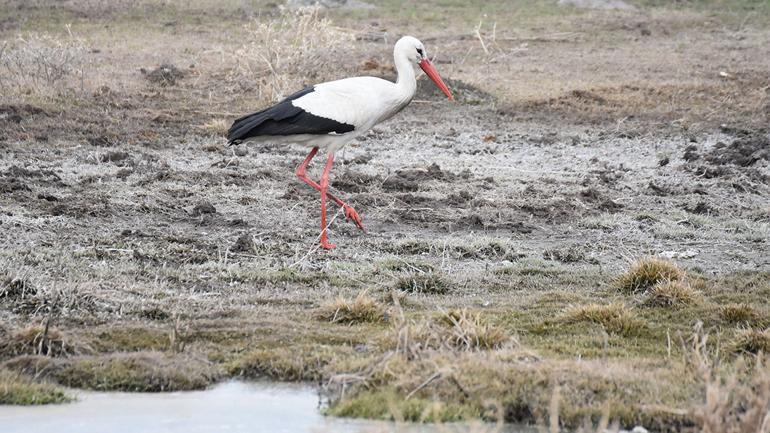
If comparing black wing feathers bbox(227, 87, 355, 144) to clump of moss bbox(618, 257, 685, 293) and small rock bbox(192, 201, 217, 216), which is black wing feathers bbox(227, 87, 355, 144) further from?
clump of moss bbox(618, 257, 685, 293)

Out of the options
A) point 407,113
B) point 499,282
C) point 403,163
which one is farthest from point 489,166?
point 499,282

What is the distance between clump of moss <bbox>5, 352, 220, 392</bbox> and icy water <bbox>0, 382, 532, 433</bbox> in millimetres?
79

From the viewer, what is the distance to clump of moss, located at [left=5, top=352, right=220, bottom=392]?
6.02m

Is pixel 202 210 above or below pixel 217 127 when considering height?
above

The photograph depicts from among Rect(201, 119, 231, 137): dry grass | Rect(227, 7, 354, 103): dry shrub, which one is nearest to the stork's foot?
Rect(201, 119, 231, 137): dry grass

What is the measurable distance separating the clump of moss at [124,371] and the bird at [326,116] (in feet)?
10.2

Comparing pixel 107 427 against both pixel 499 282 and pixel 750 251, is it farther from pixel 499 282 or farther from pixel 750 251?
pixel 750 251

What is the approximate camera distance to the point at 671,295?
7.75m

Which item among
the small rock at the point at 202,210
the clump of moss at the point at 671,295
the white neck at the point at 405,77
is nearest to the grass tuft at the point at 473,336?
the clump of moss at the point at 671,295

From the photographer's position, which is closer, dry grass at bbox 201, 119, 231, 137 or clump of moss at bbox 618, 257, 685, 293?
clump of moss at bbox 618, 257, 685, 293

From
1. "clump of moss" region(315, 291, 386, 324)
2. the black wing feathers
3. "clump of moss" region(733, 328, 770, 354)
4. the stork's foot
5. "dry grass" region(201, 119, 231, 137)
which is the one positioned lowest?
"dry grass" region(201, 119, 231, 137)

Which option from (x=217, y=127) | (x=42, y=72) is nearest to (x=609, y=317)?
(x=217, y=127)

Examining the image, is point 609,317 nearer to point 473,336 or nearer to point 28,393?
point 473,336

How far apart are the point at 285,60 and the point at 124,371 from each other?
462 inches
